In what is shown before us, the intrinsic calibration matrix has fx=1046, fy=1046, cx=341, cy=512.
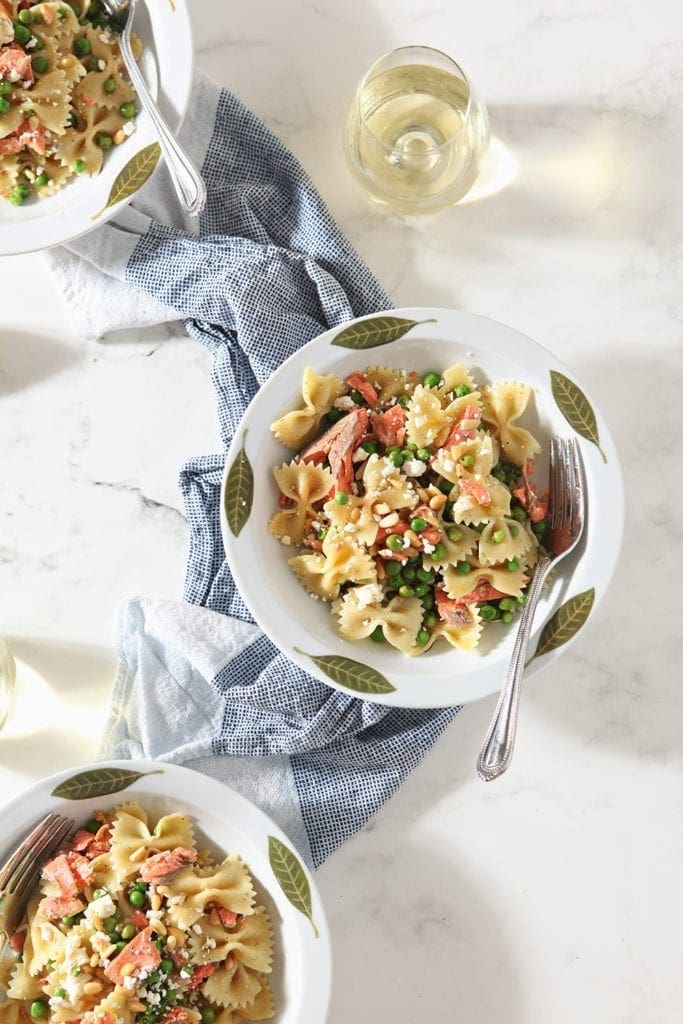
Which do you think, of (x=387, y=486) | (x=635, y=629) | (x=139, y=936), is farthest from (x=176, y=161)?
(x=139, y=936)

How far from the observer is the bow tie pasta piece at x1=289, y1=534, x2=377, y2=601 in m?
3.37

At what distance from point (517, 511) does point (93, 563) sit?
5.12 ft

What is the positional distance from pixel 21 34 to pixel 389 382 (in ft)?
5.50

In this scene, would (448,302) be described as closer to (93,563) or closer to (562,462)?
(562,462)

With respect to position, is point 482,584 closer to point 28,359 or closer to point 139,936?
point 139,936

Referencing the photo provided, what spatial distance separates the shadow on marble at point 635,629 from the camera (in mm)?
3887

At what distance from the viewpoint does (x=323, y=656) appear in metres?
3.35

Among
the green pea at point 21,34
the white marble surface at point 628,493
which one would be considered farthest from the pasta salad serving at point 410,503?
the green pea at point 21,34

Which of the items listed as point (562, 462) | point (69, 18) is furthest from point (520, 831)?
point (69, 18)

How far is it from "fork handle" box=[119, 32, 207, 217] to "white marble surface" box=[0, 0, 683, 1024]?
53cm

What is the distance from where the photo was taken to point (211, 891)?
3387mm

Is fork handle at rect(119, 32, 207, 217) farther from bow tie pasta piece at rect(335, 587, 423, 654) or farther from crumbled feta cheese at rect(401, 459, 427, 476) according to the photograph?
bow tie pasta piece at rect(335, 587, 423, 654)

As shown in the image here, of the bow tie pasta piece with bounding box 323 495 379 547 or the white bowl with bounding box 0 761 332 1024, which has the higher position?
the bow tie pasta piece with bounding box 323 495 379 547

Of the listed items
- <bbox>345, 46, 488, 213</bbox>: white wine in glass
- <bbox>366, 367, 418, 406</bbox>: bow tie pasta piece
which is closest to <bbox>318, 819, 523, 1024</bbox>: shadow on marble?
<bbox>366, 367, 418, 406</bbox>: bow tie pasta piece
